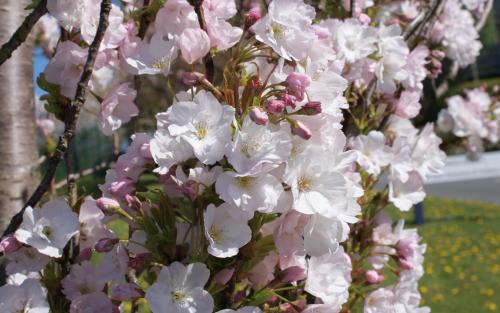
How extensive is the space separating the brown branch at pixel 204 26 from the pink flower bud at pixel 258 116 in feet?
0.62

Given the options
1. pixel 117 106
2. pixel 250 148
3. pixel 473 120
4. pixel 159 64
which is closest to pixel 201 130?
pixel 250 148

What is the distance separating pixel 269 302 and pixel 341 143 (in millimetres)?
339

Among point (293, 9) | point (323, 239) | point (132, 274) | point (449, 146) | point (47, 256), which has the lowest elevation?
point (449, 146)

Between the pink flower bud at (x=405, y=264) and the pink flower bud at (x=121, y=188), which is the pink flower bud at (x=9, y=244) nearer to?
the pink flower bud at (x=121, y=188)

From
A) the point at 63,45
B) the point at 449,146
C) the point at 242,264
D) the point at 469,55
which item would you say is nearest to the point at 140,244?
the point at 242,264

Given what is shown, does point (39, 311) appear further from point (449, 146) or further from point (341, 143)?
point (449, 146)

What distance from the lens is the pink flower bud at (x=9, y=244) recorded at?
870mm

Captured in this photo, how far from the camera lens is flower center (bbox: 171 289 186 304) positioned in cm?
77

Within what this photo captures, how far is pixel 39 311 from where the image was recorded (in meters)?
0.87

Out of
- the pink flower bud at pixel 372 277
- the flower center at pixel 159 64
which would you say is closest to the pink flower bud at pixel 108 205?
the flower center at pixel 159 64

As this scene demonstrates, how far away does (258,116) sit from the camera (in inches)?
29.1

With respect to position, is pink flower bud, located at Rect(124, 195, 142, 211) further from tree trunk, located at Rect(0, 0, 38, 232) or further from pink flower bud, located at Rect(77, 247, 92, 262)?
tree trunk, located at Rect(0, 0, 38, 232)

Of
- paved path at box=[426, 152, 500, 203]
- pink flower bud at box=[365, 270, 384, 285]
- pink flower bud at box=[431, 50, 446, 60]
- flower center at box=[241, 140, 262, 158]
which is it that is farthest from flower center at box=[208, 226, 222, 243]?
paved path at box=[426, 152, 500, 203]

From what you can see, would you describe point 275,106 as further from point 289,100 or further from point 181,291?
point 181,291
